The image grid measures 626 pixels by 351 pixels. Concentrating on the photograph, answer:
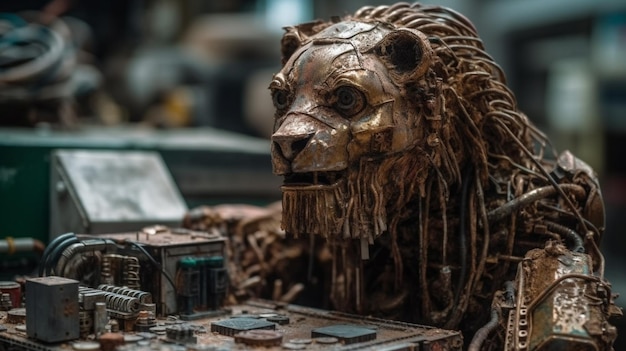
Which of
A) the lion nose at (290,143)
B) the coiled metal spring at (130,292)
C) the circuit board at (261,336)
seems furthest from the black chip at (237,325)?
the lion nose at (290,143)

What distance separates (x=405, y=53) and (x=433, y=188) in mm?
901

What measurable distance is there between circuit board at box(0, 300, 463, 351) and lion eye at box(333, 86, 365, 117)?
1263 millimetres

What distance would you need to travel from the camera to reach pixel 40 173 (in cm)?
769

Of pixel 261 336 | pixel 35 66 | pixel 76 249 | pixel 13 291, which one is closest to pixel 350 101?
pixel 261 336

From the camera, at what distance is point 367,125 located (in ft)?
17.1

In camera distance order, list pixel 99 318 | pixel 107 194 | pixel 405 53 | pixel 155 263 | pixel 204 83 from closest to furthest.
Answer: pixel 99 318, pixel 405 53, pixel 155 263, pixel 107 194, pixel 204 83

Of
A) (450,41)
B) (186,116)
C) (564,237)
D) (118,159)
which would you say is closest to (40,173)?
(118,159)

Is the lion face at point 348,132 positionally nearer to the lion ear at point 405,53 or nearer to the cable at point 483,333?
the lion ear at point 405,53

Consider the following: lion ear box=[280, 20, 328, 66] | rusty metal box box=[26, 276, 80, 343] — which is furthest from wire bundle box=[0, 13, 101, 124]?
rusty metal box box=[26, 276, 80, 343]

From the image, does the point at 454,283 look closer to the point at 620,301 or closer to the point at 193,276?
the point at 193,276

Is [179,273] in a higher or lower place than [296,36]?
lower

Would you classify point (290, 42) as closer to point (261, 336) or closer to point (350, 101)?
point (350, 101)

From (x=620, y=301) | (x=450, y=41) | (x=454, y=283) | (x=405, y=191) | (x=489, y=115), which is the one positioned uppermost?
(x=450, y=41)

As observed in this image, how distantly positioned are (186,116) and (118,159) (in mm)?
6737
